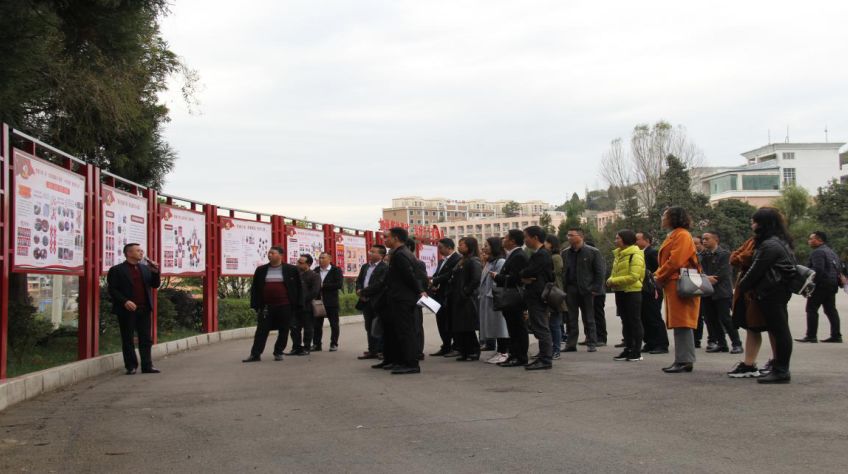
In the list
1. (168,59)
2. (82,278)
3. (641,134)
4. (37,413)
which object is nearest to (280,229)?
(168,59)

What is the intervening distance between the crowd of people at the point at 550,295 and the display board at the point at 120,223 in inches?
65.1

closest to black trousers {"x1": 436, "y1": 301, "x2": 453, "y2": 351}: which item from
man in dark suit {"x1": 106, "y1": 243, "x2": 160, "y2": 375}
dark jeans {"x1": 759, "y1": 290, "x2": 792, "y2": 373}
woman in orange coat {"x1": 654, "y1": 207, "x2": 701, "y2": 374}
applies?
woman in orange coat {"x1": 654, "y1": 207, "x2": 701, "y2": 374}

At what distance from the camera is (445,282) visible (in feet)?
42.2

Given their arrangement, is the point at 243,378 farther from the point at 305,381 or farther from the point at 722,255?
the point at 722,255

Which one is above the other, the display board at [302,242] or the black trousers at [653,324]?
the display board at [302,242]

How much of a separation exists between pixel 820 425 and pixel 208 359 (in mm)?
10097

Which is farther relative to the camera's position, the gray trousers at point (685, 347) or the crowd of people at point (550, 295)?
the gray trousers at point (685, 347)

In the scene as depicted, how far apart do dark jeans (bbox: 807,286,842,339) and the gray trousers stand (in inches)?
170

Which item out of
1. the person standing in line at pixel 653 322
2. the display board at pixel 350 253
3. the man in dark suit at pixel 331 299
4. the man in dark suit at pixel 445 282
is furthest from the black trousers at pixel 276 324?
the display board at pixel 350 253

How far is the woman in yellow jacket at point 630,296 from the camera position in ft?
36.7

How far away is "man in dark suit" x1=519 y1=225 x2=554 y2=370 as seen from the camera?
10648 mm

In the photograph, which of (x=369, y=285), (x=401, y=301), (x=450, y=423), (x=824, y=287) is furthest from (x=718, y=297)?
(x=450, y=423)

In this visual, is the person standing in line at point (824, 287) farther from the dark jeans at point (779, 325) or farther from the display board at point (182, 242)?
the display board at point (182, 242)

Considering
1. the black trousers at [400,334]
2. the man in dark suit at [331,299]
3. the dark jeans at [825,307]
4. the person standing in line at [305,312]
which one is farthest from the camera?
the man in dark suit at [331,299]
